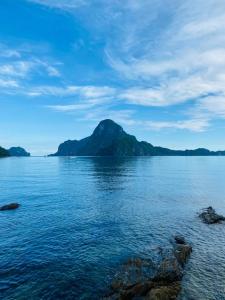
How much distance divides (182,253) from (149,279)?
8529mm

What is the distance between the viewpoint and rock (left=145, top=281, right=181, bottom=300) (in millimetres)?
24642

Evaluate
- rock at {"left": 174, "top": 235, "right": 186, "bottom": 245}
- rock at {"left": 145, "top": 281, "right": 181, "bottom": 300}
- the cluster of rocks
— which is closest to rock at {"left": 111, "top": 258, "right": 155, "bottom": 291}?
the cluster of rocks

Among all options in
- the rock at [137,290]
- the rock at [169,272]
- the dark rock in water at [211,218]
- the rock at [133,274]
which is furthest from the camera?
the dark rock in water at [211,218]

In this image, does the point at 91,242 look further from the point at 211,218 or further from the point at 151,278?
the point at 211,218

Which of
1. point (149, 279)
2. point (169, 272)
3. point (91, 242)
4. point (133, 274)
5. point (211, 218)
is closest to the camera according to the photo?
point (149, 279)

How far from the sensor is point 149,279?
92.2 feet

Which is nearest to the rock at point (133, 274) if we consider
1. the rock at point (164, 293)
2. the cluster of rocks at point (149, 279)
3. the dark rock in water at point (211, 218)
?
the cluster of rocks at point (149, 279)

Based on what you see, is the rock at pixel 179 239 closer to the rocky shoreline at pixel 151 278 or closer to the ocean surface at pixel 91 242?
the ocean surface at pixel 91 242

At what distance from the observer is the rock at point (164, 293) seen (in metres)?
24.6

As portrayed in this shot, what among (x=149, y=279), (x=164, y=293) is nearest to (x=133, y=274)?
(x=149, y=279)

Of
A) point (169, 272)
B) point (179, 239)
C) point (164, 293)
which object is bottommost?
point (164, 293)

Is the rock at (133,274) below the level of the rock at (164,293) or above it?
above

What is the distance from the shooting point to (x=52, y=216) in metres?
54.8

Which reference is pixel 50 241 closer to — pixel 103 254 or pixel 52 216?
pixel 103 254
